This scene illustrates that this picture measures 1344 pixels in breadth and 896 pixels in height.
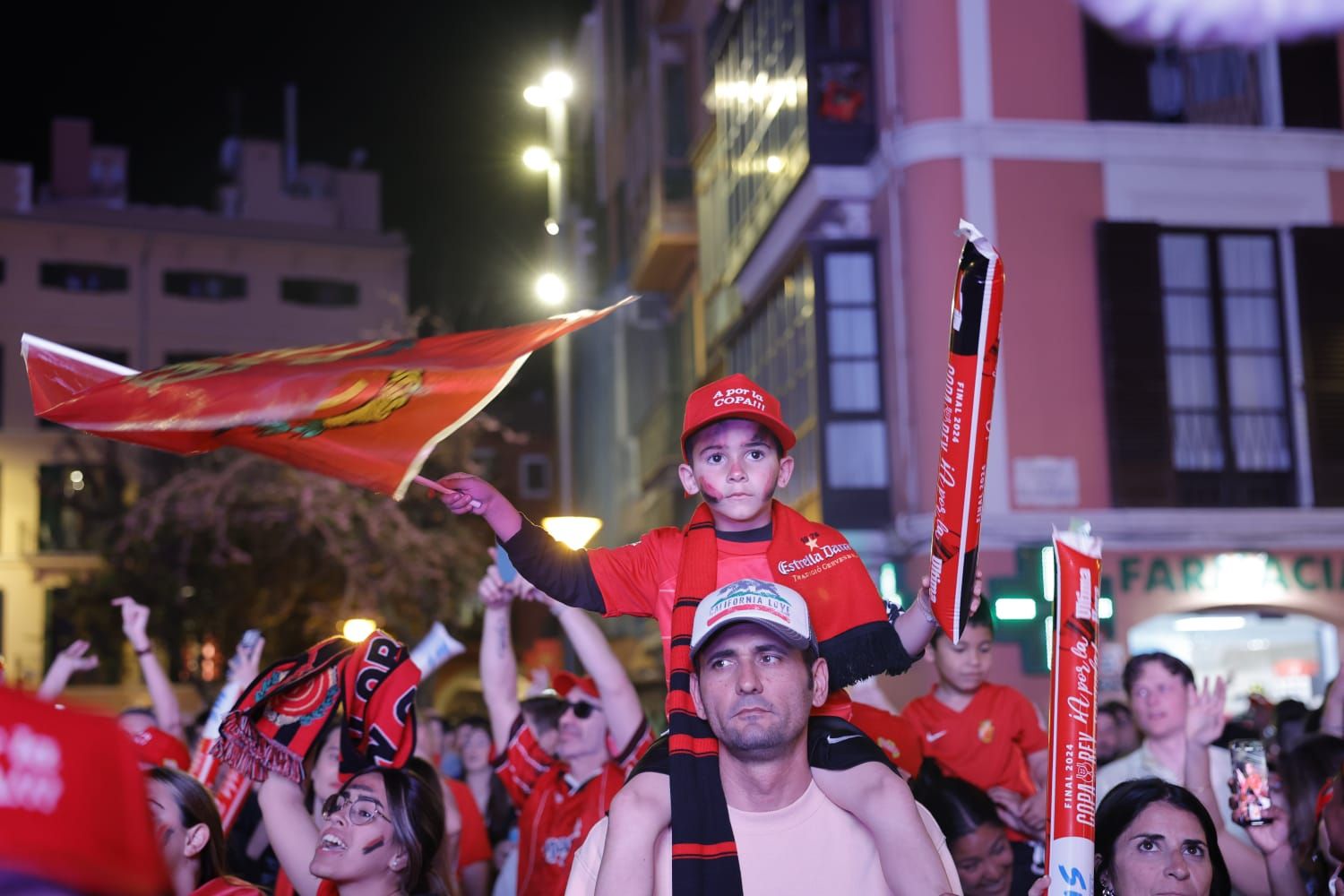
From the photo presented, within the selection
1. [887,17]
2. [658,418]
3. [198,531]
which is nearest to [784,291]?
[887,17]

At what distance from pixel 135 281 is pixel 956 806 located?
45065 mm

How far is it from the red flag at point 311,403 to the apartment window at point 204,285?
45171 millimetres

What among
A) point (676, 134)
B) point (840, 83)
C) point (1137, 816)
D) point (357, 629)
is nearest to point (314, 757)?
point (357, 629)

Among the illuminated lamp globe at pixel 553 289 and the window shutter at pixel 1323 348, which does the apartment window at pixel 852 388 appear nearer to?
the illuminated lamp globe at pixel 553 289

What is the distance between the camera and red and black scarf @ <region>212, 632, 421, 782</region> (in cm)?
604

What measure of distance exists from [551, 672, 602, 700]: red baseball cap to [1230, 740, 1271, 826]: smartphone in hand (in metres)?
3.05

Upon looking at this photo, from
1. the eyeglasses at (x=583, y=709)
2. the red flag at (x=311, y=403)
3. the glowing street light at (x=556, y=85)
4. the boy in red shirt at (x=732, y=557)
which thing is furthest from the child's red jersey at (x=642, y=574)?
the glowing street light at (x=556, y=85)

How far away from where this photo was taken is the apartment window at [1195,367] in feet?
60.2

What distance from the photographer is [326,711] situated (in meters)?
6.23

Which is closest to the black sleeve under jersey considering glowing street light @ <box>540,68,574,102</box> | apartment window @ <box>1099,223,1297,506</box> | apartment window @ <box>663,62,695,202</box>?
apartment window @ <box>1099,223,1297,506</box>

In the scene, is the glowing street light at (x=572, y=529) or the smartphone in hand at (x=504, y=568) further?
the glowing street light at (x=572, y=529)

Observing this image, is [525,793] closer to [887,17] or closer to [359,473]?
[359,473]

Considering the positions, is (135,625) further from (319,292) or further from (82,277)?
(319,292)

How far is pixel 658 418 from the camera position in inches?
1091
